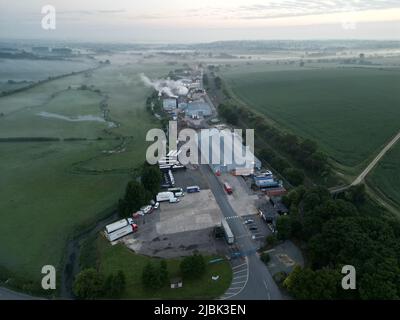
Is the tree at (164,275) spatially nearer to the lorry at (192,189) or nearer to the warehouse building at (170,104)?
the lorry at (192,189)

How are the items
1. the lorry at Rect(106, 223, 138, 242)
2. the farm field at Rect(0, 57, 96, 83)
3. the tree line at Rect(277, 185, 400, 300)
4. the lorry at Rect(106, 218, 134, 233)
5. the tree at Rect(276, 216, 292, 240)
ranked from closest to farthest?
the tree line at Rect(277, 185, 400, 300) → the tree at Rect(276, 216, 292, 240) → the lorry at Rect(106, 223, 138, 242) → the lorry at Rect(106, 218, 134, 233) → the farm field at Rect(0, 57, 96, 83)

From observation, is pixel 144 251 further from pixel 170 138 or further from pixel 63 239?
pixel 170 138

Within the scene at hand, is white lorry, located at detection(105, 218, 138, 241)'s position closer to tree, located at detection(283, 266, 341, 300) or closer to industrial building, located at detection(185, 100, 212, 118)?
tree, located at detection(283, 266, 341, 300)

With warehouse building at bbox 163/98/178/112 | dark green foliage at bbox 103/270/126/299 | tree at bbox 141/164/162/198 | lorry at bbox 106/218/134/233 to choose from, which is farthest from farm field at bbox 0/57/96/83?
dark green foliage at bbox 103/270/126/299

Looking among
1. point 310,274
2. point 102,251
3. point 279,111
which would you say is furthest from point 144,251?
point 279,111

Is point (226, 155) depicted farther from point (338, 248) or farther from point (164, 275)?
point (164, 275)

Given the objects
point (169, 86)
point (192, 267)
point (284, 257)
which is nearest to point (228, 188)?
point (284, 257)
